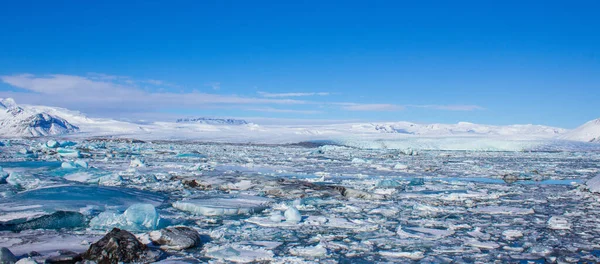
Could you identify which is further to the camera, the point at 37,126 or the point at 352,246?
the point at 37,126

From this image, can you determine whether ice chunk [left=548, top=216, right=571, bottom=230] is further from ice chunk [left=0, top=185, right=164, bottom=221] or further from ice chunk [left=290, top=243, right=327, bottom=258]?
ice chunk [left=0, top=185, right=164, bottom=221]

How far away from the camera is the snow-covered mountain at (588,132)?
222 feet

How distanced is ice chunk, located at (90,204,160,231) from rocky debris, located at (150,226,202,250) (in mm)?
443

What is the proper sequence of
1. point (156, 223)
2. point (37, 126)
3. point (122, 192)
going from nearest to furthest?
point (156, 223) → point (122, 192) → point (37, 126)

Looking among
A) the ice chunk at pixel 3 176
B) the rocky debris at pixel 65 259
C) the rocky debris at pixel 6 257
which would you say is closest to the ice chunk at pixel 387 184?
the rocky debris at pixel 65 259

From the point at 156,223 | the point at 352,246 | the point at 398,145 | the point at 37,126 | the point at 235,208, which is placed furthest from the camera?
the point at 37,126

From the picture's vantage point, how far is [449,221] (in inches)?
167

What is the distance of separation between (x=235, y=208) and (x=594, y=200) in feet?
14.6

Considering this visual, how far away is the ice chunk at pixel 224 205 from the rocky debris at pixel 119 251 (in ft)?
5.18

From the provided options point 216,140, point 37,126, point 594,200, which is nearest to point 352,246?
point 594,200

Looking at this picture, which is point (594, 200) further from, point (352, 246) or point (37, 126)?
point (37, 126)

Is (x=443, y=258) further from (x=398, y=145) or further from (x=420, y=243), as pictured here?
(x=398, y=145)

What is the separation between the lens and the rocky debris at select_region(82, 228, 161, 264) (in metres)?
2.68

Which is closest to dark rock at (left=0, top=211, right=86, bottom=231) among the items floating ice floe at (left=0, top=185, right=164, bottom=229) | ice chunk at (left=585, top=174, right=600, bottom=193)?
floating ice floe at (left=0, top=185, right=164, bottom=229)
